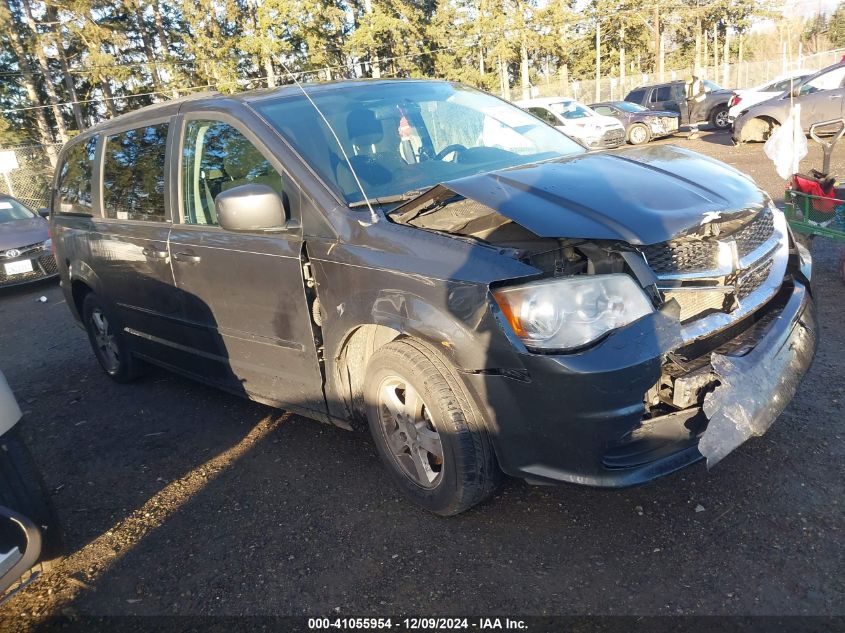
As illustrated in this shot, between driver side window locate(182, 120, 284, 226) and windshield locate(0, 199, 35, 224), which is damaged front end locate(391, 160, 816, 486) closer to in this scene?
driver side window locate(182, 120, 284, 226)

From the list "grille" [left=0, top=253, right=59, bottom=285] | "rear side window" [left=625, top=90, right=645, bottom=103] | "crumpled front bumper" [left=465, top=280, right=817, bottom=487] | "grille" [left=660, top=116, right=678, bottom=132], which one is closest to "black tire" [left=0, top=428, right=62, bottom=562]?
"crumpled front bumper" [left=465, top=280, right=817, bottom=487]

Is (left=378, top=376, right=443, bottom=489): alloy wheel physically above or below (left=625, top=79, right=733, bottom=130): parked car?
above

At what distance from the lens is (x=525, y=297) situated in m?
2.30

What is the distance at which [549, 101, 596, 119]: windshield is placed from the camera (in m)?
18.4

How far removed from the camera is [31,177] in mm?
19469

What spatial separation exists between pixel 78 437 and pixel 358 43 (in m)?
35.0

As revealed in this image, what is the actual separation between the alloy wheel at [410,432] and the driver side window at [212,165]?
50.5 inches

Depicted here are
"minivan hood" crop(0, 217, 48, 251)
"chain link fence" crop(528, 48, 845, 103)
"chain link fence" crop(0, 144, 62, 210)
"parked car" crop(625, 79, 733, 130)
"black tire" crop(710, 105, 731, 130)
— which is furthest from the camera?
"chain link fence" crop(528, 48, 845, 103)

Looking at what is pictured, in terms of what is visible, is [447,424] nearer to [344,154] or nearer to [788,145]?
[344,154]

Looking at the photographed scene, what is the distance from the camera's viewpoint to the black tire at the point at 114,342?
4797 millimetres

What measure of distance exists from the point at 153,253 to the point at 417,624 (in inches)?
107

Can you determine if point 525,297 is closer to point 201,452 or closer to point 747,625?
point 747,625

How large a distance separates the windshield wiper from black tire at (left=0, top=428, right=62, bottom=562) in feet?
5.46

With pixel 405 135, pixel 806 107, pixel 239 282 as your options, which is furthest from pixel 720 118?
pixel 239 282
